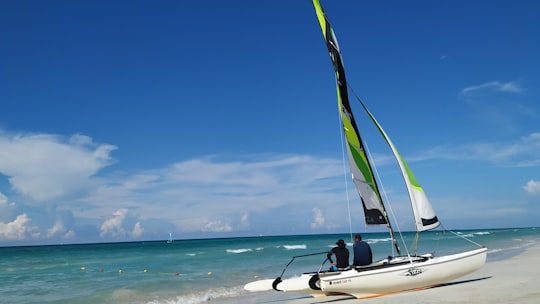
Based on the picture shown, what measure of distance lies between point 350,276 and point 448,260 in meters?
2.55

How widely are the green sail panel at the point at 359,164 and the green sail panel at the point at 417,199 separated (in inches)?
31.8

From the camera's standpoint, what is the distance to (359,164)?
12773mm

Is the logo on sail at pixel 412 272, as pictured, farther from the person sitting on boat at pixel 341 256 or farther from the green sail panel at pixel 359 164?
the green sail panel at pixel 359 164

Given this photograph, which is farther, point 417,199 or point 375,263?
point 417,199

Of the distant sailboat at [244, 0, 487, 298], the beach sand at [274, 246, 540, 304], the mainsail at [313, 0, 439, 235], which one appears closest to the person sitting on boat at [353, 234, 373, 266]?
the distant sailboat at [244, 0, 487, 298]

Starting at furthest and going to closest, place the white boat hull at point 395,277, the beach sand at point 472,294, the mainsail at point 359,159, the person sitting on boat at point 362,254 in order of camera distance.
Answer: the mainsail at point 359,159 → the person sitting on boat at point 362,254 → the white boat hull at point 395,277 → the beach sand at point 472,294

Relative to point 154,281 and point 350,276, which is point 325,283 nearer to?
point 350,276

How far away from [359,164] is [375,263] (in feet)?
9.19

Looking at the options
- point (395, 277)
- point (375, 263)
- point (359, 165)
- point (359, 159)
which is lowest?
point (395, 277)

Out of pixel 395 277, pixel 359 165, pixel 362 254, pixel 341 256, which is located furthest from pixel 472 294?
pixel 359 165

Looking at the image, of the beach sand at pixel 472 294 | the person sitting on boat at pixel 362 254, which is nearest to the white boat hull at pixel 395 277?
the beach sand at pixel 472 294

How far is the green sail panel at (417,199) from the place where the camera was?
12086 mm

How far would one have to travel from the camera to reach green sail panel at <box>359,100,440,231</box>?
1209 cm

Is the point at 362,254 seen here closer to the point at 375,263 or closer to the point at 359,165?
the point at 375,263
